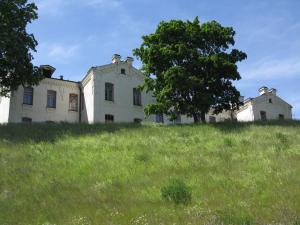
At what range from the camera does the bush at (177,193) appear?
16672mm


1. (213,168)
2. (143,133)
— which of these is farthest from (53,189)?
(143,133)

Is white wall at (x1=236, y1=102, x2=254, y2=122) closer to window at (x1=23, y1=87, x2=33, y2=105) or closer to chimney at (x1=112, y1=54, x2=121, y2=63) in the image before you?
chimney at (x1=112, y1=54, x2=121, y2=63)

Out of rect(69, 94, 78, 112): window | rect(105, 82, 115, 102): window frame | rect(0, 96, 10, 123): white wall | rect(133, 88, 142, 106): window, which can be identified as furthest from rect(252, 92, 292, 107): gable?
rect(0, 96, 10, 123): white wall

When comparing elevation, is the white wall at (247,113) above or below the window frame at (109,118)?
above

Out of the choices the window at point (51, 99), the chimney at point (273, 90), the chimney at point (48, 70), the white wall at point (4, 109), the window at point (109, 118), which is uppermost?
the chimney at point (48, 70)

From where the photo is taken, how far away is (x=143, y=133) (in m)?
34.1

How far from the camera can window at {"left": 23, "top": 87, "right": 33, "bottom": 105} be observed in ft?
165

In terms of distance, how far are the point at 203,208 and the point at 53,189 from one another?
612cm

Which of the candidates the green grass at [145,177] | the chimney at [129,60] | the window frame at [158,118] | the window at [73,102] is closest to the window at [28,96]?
the window at [73,102]

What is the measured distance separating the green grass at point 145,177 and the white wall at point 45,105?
1607 centimetres

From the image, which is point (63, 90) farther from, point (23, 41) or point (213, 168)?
point (213, 168)

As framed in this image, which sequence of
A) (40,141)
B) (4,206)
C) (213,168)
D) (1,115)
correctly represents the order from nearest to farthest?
(4,206) → (213,168) → (40,141) → (1,115)

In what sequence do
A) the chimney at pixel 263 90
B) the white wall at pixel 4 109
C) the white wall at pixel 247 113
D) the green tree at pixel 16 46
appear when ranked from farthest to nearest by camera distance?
the chimney at pixel 263 90 < the white wall at pixel 247 113 < the white wall at pixel 4 109 < the green tree at pixel 16 46

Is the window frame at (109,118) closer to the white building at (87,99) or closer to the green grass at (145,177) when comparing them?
the white building at (87,99)
